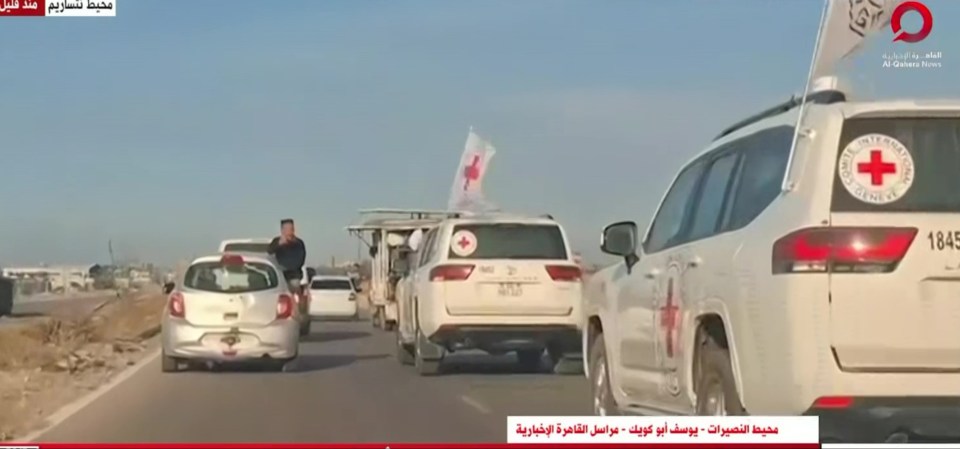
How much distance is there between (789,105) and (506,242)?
7.26m

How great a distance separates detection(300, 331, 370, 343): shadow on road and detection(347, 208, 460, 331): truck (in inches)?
24.1

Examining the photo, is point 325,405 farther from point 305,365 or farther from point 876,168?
point 876,168

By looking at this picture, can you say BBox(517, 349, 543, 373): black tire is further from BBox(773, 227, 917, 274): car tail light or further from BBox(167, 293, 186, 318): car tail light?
BBox(773, 227, 917, 274): car tail light

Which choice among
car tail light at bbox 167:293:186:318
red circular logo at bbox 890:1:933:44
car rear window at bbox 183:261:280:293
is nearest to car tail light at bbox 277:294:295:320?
car rear window at bbox 183:261:280:293

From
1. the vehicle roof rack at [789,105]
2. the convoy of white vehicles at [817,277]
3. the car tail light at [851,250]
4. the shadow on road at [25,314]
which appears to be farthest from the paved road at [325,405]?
the car tail light at [851,250]

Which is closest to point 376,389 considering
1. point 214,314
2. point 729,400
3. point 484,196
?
point 214,314

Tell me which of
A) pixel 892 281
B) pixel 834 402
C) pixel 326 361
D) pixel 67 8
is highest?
pixel 67 8

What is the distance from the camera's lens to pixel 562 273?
1417 centimetres

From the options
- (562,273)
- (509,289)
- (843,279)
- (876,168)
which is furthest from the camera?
(509,289)

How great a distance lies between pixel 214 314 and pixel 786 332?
10022 millimetres

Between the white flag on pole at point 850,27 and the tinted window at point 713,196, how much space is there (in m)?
0.71

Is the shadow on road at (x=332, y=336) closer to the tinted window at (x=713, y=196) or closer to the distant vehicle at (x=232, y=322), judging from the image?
the distant vehicle at (x=232, y=322)

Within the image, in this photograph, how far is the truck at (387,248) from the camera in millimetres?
10867

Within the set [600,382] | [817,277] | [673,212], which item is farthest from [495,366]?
[817,277]
